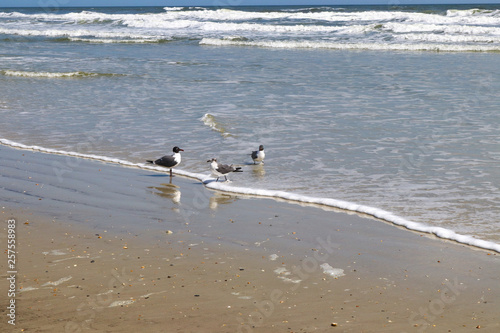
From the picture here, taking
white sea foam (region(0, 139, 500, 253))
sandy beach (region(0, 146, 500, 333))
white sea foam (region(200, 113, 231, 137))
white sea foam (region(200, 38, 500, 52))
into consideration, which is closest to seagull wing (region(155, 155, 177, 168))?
white sea foam (region(0, 139, 500, 253))

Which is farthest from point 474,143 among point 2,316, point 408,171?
point 2,316

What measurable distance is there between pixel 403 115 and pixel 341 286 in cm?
905

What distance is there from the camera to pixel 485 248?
618 centimetres

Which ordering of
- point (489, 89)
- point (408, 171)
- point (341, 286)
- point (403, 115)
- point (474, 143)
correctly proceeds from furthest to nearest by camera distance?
point (489, 89) → point (403, 115) → point (474, 143) → point (408, 171) → point (341, 286)

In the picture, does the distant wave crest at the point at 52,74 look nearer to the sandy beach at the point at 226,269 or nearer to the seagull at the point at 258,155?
the seagull at the point at 258,155

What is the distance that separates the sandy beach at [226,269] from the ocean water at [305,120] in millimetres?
883

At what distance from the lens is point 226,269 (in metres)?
5.50

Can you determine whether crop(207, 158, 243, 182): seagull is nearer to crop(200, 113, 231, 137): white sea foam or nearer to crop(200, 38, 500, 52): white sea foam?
crop(200, 113, 231, 137): white sea foam

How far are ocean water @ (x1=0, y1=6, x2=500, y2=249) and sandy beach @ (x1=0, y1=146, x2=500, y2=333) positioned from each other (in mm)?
883

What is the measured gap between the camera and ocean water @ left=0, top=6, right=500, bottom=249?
27.2 ft

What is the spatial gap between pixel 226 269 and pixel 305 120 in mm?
8117

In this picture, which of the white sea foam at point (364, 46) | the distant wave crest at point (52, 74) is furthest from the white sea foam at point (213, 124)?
the white sea foam at point (364, 46)

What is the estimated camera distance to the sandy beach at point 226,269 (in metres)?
4.53

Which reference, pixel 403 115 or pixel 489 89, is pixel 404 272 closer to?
pixel 403 115
